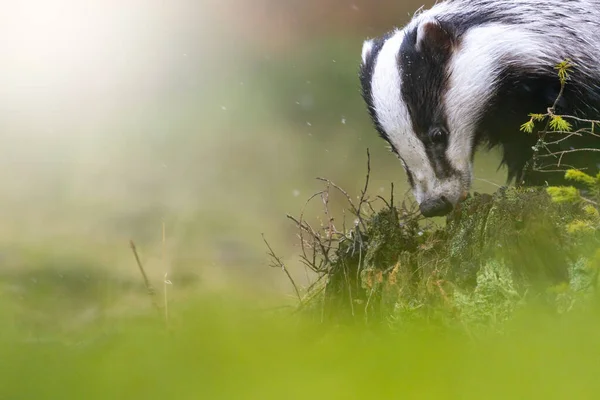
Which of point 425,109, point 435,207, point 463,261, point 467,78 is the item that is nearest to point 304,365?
point 463,261

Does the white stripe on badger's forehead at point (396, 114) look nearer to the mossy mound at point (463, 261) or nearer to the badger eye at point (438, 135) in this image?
the badger eye at point (438, 135)

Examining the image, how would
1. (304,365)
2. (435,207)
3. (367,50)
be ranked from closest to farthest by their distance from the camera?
(304,365) → (435,207) → (367,50)

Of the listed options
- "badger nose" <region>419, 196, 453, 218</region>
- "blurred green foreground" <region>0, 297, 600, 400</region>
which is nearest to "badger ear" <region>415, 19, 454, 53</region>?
"badger nose" <region>419, 196, 453, 218</region>

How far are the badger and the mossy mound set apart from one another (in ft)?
0.64

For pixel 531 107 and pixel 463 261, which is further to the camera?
pixel 531 107

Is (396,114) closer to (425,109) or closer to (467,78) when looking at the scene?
(425,109)

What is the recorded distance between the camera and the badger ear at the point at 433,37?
6.66 ft

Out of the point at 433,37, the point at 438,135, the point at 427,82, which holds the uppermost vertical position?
the point at 433,37

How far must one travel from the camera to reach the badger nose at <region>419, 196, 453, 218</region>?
2000mm

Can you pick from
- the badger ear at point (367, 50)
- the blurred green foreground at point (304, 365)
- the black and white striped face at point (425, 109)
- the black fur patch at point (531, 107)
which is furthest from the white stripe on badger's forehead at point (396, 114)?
the blurred green foreground at point (304, 365)

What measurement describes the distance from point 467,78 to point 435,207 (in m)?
0.43

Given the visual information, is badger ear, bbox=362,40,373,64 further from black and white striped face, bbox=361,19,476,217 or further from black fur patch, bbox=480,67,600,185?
black fur patch, bbox=480,67,600,185

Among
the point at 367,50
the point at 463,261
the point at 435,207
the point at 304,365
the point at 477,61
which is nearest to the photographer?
the point at 304,365

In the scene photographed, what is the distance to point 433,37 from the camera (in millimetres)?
2053
